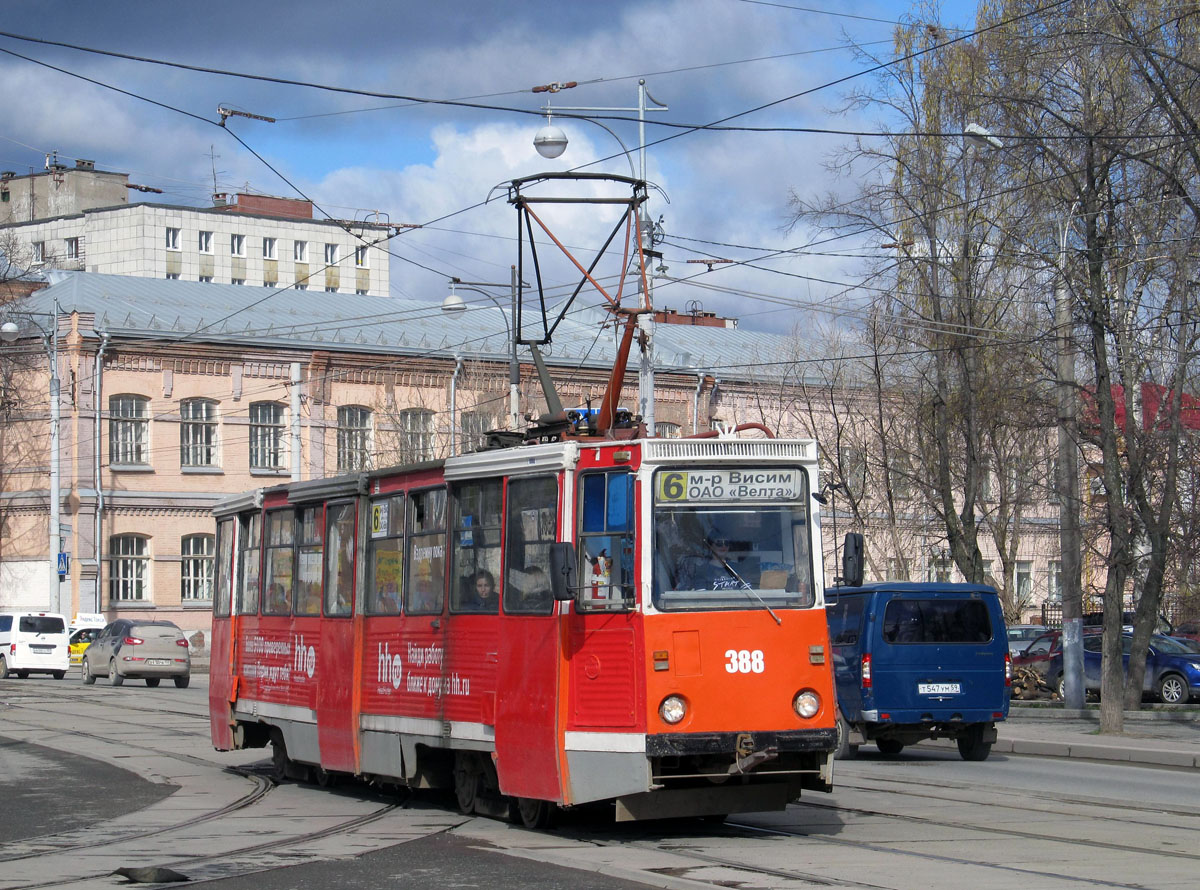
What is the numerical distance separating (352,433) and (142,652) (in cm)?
1573

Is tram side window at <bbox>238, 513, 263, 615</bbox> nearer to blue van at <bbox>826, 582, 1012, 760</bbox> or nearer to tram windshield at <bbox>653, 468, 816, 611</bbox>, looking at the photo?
blue van at <bbox>826, 582, 1012, 760</bbox>

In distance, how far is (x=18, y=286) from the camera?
171 feet

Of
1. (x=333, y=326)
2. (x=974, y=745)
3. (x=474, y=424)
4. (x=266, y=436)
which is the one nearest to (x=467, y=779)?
(x=974, y=745)

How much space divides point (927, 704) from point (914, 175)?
13780 millimetres

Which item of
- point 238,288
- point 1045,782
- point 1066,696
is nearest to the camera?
point 1045,782

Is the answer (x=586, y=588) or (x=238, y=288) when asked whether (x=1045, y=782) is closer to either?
(x=586, y=588)

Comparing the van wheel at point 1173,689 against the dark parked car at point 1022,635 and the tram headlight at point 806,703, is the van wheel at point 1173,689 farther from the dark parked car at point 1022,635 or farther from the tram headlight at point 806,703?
the tram headlight at point 806,703

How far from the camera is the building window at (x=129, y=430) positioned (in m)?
46.8

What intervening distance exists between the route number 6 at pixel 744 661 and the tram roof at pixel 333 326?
34.1 meters

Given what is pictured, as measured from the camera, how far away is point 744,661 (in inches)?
433

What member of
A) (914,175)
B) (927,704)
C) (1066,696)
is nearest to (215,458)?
(914,175)

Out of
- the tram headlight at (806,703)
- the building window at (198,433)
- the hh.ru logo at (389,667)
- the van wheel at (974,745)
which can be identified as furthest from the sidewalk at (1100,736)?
the building window at (198,433)

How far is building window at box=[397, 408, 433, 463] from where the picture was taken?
46844mm

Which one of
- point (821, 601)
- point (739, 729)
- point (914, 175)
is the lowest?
point (739, 729)
